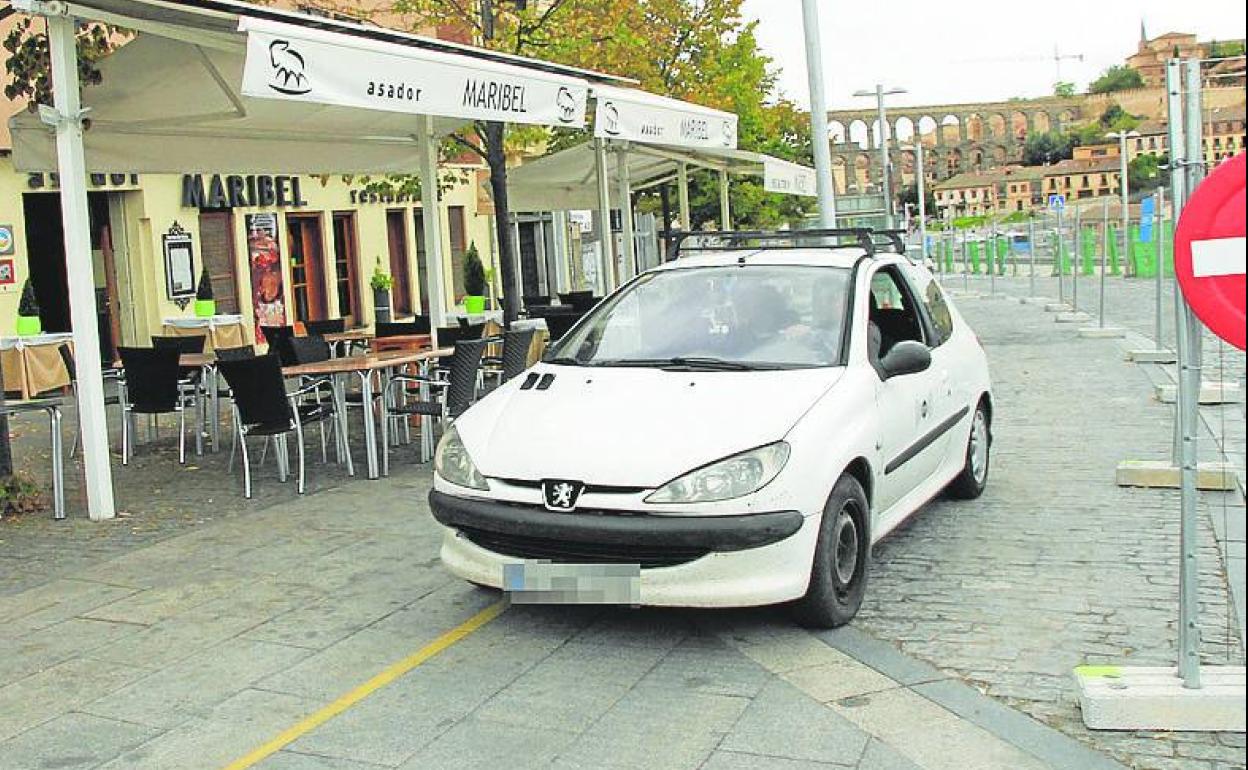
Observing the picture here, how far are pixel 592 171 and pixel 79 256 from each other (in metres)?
11.0

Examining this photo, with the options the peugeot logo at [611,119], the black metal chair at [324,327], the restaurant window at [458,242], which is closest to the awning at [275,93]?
the peugeot logo at [611,119]

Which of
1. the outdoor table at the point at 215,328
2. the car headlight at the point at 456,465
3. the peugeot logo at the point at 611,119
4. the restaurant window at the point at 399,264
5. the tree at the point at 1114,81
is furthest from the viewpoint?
the tree at the point at 1114,81

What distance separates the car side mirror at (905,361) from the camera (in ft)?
20.6

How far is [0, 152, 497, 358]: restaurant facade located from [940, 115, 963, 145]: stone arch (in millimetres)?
124597

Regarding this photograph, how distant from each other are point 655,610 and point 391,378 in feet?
16.9

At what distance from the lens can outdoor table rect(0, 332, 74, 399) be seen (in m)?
16.4

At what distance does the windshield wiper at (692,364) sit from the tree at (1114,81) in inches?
5418

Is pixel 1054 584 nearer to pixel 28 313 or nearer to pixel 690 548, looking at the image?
pixel 690 548

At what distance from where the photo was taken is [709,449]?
5289 millimetres

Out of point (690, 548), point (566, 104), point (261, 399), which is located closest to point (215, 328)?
point (566, 104)

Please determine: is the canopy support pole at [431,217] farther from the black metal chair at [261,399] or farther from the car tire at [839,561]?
the car tire at [839,561]

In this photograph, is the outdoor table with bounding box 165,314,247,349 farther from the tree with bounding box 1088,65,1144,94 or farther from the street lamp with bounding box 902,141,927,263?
the tree with bounding box 1088,65,1144,94

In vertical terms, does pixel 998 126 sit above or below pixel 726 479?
above

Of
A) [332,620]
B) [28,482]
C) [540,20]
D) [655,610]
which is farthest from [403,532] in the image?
[540,20]
